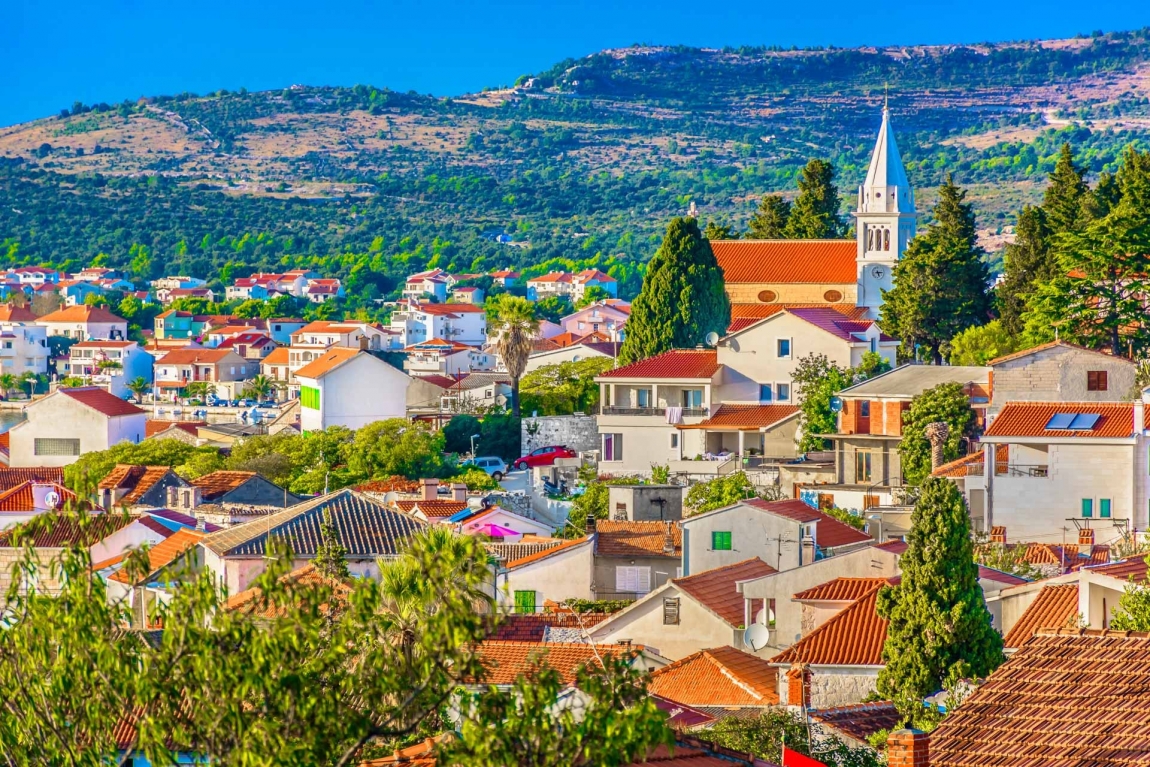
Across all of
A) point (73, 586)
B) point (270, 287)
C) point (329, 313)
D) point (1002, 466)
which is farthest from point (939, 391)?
point (270, 287)

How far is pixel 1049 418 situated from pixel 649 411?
16.3 metres

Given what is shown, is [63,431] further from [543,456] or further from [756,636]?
[756,636]

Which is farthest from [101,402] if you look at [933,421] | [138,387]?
[138,387]

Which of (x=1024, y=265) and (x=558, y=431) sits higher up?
(x=1024, y=265)

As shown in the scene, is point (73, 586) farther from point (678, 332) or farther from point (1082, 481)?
point (678, 332)

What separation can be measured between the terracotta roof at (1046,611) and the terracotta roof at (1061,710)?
9778 mm

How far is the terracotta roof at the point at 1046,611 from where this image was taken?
25928mm

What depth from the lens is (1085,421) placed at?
37.8 m

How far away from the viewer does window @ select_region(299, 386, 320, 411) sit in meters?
67.9

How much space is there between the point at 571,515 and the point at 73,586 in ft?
103

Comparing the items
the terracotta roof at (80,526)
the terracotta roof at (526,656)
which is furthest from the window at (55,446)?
the terracotta roof at (80,526)

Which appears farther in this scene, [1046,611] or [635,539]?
[635,539]

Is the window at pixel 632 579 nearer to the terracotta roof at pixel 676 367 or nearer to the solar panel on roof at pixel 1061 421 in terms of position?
the solar panel on roof at pixel 1061 421

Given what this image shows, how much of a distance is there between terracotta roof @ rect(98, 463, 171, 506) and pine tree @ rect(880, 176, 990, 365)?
1846cm
